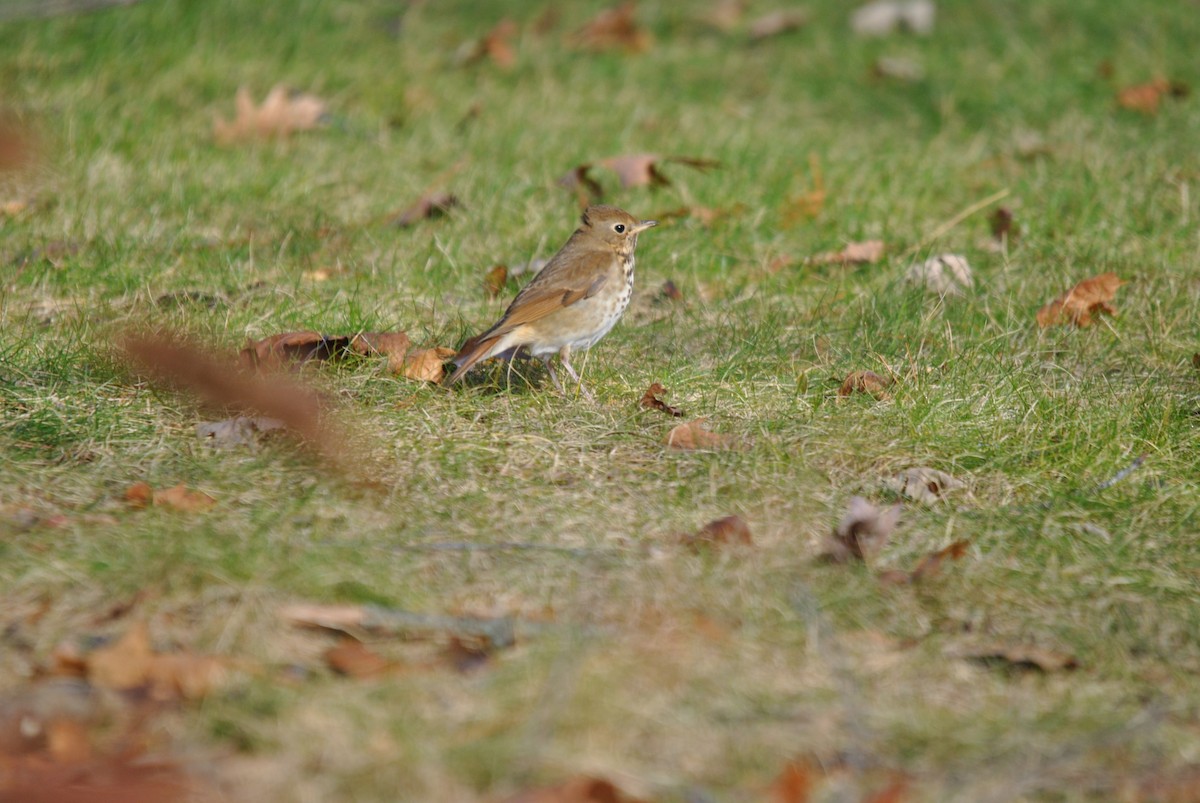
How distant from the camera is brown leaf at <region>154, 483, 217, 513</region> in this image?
3482 mm

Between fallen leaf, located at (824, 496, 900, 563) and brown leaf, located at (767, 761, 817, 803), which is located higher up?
brown leaf, located at (767, 761, 817, 803)

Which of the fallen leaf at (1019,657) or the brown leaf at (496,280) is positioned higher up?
the fallen leaf at (1019,657)

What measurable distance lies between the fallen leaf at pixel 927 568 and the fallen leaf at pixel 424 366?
164cm

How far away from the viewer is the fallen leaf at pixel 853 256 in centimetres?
557

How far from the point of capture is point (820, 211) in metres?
6.07

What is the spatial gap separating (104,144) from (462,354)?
9.79ft

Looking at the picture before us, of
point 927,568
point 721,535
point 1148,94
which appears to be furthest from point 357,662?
point 1148,94

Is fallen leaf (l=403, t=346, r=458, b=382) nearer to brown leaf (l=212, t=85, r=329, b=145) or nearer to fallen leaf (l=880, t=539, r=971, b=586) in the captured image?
fallen leaf (l=880, t=539, r=971, b=586)

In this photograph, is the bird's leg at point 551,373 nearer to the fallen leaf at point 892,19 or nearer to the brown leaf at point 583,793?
the brown leaf at point 583,793

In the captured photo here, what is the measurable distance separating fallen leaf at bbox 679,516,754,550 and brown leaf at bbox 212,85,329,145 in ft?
13.6

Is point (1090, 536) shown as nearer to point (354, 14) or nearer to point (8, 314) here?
point (8, 314)

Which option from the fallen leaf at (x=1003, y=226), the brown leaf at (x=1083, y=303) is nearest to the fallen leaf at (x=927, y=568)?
the brown leaf at (x=1083, y=303)

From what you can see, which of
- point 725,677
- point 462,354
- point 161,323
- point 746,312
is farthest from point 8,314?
point 725,677

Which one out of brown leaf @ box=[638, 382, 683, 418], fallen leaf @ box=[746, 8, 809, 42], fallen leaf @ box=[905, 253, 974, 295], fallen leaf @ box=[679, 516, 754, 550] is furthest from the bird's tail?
fallen leaf @ box=[746, 8, 809, 42]
